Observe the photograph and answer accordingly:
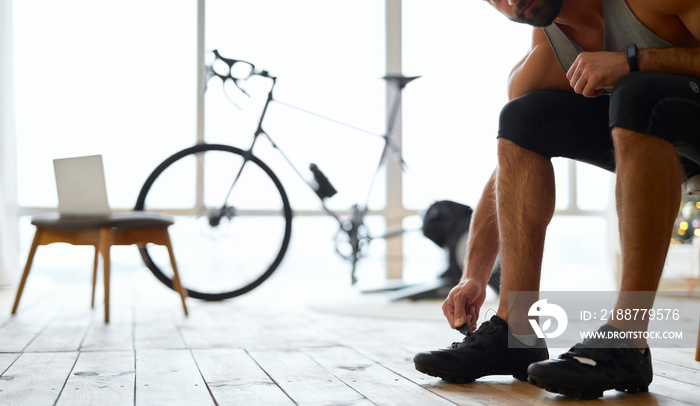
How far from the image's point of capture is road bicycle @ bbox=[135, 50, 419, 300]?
2910mm

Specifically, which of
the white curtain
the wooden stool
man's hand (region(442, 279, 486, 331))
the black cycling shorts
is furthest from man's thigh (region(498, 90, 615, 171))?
the white curtain

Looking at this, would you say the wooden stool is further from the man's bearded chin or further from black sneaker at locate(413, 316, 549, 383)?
the man's bearded chin

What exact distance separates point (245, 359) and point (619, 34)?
969 mm

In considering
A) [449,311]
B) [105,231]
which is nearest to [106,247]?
[105,231]

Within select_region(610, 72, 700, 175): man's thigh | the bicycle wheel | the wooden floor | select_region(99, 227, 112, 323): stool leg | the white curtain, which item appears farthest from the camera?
the white curtain

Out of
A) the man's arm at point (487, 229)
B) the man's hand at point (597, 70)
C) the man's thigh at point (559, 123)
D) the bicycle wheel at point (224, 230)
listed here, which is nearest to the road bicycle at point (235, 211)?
the bicycle wheel at point (224, 230)

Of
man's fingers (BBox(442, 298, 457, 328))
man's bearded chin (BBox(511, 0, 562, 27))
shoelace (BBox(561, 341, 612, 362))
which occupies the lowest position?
shoelace (BBox(561, 341, 612, 362))

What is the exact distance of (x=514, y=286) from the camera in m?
1.22

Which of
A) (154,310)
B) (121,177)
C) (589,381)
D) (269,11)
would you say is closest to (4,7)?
(121,177)

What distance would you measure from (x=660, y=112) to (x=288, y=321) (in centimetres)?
156

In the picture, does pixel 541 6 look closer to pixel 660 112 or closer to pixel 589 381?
pixel 660 112

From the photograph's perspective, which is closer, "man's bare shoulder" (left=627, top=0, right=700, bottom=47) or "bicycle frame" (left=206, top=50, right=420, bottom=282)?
"man's bare shoulder" (left=627, top=0, right=700, bottom=47)

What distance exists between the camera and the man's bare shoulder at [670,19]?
3.42 ft

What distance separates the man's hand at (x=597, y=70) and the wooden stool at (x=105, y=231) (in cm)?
162
